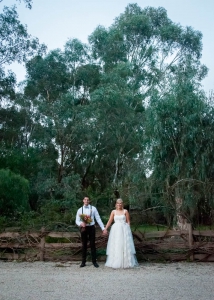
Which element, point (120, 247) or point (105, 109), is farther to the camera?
point (105, 109)

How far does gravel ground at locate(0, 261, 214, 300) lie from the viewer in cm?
635

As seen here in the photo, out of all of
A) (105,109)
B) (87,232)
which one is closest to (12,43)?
(105,109)

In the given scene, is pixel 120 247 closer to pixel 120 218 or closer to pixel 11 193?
pixel 120 218

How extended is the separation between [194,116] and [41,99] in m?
17.8

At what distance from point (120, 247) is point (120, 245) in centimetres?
5

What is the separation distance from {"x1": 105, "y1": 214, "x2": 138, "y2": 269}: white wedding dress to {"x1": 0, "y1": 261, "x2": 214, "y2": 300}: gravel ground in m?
0.24

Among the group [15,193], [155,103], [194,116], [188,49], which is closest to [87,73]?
[188,49]

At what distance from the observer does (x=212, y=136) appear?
19.4 metres

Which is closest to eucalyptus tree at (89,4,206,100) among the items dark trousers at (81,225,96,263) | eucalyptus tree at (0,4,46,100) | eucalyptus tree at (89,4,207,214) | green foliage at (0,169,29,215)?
A: eucalyptus tree at (89,4,207,214)

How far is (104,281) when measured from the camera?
775 cm

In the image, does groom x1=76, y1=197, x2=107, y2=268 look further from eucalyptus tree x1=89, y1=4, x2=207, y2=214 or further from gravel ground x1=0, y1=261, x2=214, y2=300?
eucalyptus tree x1=89, y1=4, x2=207, y2=214

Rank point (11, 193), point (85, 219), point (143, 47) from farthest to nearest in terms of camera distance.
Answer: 1. point (143, 47)
2. point (11, 193)
3. point (85, 219)

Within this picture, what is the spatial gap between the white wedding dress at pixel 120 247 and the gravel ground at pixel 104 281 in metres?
0.24

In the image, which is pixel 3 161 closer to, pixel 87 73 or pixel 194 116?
pixel 194 116
